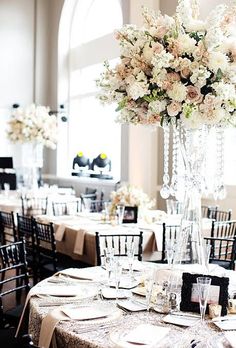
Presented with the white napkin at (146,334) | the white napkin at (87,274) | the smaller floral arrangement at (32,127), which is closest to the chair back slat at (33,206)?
the smaller floral arrangement at (32,127)

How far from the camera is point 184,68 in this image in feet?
8.52

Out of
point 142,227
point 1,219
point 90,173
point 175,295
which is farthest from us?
point 90,173

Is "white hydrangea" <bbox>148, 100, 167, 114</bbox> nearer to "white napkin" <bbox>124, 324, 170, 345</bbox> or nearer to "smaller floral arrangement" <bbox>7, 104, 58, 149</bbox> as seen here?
"white napkin" <bbox>124, 324, 170, 345</bbox>

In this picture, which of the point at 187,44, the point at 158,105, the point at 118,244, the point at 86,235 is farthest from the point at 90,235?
the point at 187,44

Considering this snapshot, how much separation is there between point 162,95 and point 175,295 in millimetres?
997

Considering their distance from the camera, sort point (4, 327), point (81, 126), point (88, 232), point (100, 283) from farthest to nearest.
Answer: point (81, 126) → point (88, 232) → point (4, 327) → point (100, 283)

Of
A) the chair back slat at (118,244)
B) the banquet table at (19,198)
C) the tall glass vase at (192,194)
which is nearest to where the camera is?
the tall glass vase at (192,194)

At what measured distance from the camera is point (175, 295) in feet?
8.21

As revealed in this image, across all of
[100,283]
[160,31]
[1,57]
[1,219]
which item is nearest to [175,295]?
[100,283]

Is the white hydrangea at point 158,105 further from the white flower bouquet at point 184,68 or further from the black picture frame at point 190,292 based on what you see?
the black picture frame at point 190,292

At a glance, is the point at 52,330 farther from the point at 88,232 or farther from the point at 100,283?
the point at 88,232

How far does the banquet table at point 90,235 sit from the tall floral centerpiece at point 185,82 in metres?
2.15

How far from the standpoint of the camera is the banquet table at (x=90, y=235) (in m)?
4.98

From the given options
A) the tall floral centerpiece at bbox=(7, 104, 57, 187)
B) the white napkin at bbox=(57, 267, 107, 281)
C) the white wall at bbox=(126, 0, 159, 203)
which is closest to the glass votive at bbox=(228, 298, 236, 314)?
the white napkin at bbox=(57, 267, 107, 281)
